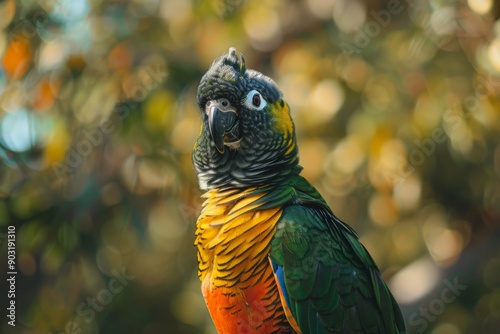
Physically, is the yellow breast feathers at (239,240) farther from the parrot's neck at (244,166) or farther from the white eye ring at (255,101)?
the white eye ring at (255,101)

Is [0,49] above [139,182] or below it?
above

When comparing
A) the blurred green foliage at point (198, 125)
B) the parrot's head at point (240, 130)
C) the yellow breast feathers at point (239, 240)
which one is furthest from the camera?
the blurred green foliage at point (198, 125)

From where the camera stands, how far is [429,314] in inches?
249

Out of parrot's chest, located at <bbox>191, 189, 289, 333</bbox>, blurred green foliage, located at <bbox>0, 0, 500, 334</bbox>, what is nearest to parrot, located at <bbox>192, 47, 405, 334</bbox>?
parrot's chest, located at <bbox>191, 189, 289, 333</bbox>

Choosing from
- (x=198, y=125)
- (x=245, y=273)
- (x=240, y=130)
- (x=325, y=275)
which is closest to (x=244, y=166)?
(x=240, y=130)

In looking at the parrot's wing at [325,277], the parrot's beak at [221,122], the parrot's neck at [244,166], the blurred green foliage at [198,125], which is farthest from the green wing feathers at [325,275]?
the blurred green foliage at [198,125]

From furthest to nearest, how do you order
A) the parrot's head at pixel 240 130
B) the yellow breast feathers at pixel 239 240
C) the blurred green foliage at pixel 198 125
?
the blurred green foliage at pixel 198 125 → the parrot's head at pixel 240 130 → the yellow breast feathers at pixel 239 240

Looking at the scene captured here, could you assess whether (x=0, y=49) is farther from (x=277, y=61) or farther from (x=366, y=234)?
(x=366, y=234)

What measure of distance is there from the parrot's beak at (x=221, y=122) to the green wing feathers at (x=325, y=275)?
1.47 ft

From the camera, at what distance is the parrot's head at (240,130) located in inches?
121

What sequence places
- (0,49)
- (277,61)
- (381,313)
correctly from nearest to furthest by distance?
(381,313), (0,49), (277,61)

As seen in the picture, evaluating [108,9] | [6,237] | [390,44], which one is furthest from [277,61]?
[6,237]

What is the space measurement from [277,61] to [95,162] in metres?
2.20

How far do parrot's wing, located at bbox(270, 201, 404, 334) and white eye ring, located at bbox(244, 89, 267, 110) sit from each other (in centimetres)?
52
